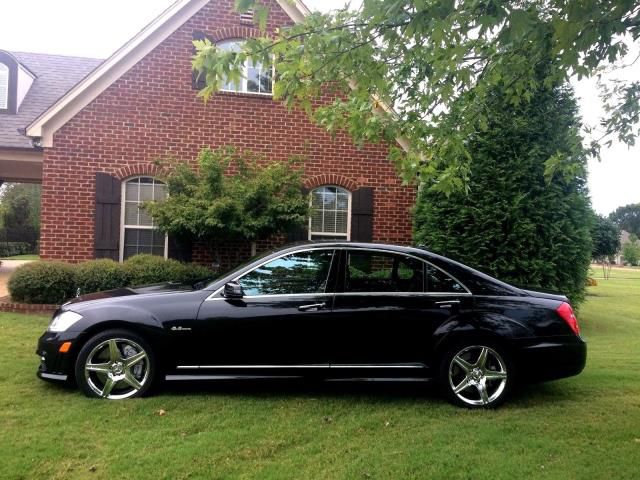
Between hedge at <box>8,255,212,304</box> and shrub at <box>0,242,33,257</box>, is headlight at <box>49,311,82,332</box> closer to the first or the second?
hedge at <box>8,255,212,304</box>

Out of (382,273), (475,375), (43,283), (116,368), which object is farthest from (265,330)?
(43,283)

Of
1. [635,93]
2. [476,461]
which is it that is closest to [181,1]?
[635,93]

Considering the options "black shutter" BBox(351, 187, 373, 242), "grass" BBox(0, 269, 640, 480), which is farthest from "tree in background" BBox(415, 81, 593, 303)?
"grass" BBox(0, 269, 640, 480)

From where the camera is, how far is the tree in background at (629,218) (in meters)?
108

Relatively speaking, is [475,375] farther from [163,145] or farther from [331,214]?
[163,145]

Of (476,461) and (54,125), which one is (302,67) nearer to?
(476,461)

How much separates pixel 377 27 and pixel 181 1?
7282mm

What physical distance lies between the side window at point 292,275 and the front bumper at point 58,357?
1554 millimetres

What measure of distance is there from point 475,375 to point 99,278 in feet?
20.8

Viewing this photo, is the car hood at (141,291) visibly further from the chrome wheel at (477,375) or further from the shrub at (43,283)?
the shrub at (43,283)

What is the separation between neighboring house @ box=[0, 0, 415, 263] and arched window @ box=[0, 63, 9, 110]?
170 cm

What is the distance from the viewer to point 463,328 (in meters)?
4.71

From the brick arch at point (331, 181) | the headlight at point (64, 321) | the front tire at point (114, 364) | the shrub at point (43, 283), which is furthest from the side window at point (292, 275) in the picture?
the brick arch at point (331, 181)

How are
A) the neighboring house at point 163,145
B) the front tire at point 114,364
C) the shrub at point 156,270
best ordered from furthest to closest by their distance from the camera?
the neighboring house at point 163,145
the shrub at point 156,270
the front tire at point 114,364
